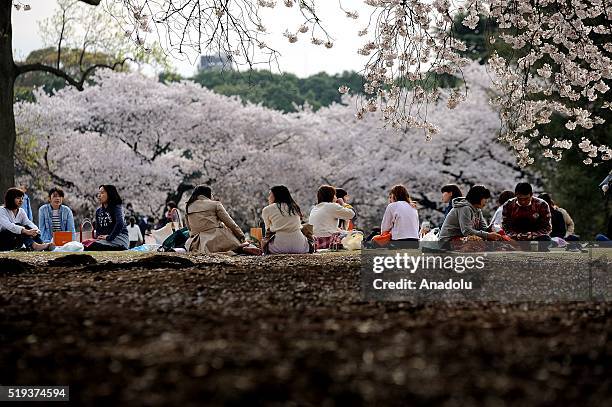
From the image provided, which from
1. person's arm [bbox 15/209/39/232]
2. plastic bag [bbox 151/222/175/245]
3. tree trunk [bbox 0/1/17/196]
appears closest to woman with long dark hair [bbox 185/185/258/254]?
person's arm [bbox 15/209/39/232]

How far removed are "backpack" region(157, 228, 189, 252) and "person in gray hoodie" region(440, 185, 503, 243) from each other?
4382mm

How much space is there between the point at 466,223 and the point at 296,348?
24.4 ft

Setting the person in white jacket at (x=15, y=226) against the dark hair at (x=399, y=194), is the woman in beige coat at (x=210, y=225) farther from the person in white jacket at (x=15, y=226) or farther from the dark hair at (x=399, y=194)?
the person in white jacket at (x=15, y=226)

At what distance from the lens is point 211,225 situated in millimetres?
12297

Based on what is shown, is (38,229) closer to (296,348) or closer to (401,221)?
(401,221)

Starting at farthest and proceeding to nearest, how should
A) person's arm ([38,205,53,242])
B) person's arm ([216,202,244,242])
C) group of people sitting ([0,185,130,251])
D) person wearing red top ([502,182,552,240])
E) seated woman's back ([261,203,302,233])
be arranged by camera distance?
1. person's arm ([38,205,53,242])
2. group of people sitting ([0,185,130,251])
3. seated woman's back ([261,203,302,233])
4. person's arm ([216,202,244,242])
5. person wearing red top ([502,182,552,240])

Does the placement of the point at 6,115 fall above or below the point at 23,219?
above

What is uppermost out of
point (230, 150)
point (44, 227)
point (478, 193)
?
point (230, 150)

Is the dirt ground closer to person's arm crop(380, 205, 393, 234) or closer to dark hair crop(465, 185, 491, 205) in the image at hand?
dark hair crop(465, 185, 491, 205)

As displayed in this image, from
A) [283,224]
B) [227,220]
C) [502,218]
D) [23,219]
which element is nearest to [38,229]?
[23,219]

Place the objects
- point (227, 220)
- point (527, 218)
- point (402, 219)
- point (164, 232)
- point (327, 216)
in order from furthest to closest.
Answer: point (164, 232) → point (327, 216) → point (402, 219) → point (227, 220) → point (527, 218)

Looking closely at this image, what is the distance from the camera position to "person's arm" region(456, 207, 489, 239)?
11.0 meters

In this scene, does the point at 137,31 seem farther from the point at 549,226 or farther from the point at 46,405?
the point at 46,405

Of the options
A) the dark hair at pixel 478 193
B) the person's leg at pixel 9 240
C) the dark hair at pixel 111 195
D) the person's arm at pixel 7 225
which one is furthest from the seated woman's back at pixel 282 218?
the person's leg at pixel 9 240
